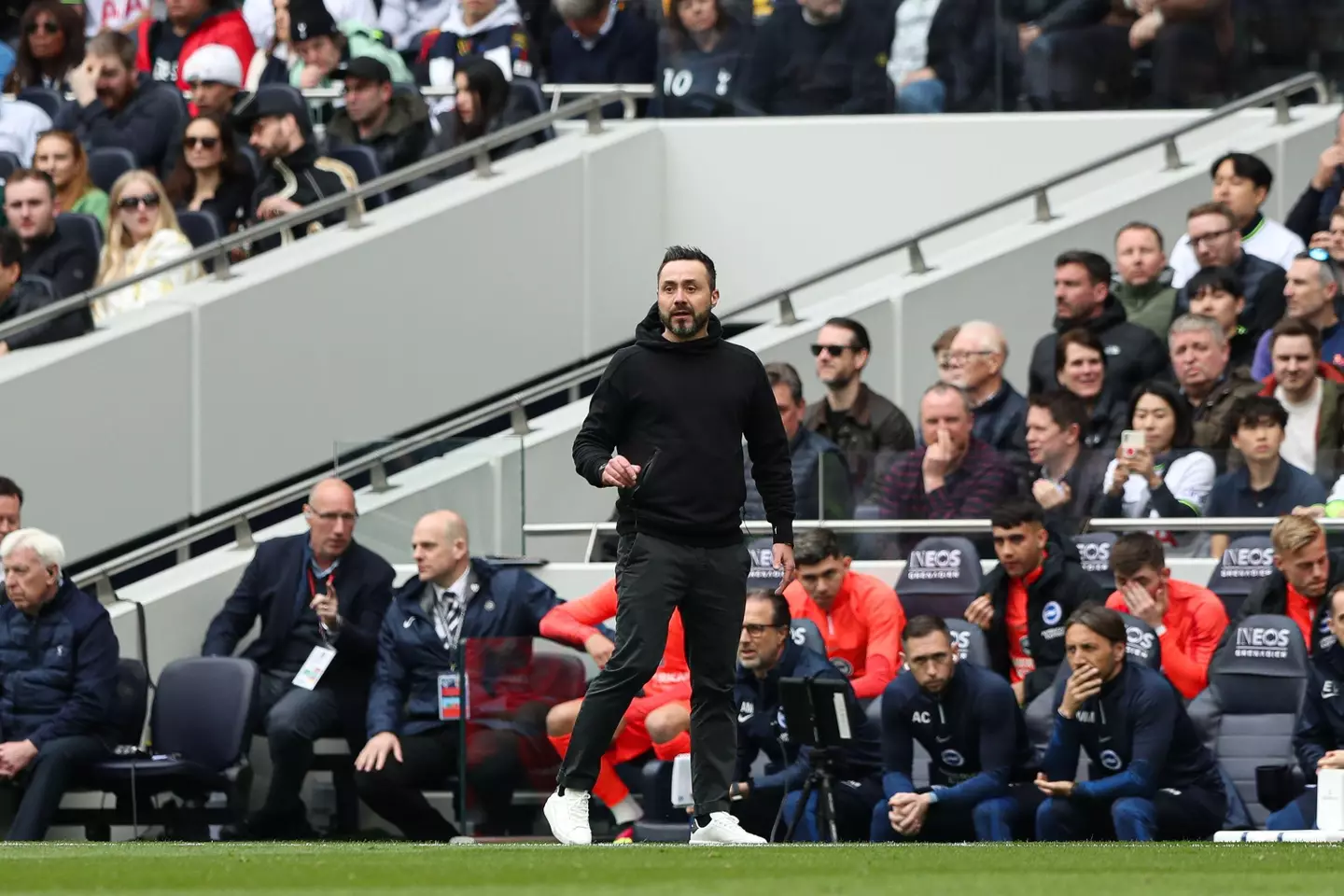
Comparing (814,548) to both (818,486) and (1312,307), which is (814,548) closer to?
(818,486)

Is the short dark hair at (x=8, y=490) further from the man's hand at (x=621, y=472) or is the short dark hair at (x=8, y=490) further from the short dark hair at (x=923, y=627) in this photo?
the man's hand at (x=621, y=472)

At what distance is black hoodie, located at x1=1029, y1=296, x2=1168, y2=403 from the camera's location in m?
13.4

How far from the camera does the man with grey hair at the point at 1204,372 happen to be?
12.6 meters

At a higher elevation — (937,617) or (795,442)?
(795,442)

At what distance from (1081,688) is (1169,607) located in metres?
0.92

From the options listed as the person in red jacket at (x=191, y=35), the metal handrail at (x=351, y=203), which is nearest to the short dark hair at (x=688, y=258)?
the metal handrail at (x=351, y=203)

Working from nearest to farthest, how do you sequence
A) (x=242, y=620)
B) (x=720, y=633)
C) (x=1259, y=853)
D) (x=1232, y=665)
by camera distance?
(x=1259, y=853) < (x=720, y=633) < (x=1232, y=665) < (x=242, y=620)

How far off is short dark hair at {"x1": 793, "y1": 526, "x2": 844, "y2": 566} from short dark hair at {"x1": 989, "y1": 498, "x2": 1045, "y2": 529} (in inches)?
28.9

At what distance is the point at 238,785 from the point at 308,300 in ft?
12.6

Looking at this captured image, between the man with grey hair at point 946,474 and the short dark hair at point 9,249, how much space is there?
5281 millimetres

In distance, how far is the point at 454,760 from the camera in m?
12.4

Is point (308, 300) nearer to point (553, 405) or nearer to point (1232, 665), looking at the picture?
point (553, 405)

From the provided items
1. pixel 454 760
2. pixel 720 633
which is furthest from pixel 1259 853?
pixel 454 760

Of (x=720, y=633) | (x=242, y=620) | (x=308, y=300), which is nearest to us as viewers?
→ (x=720, y=633)
